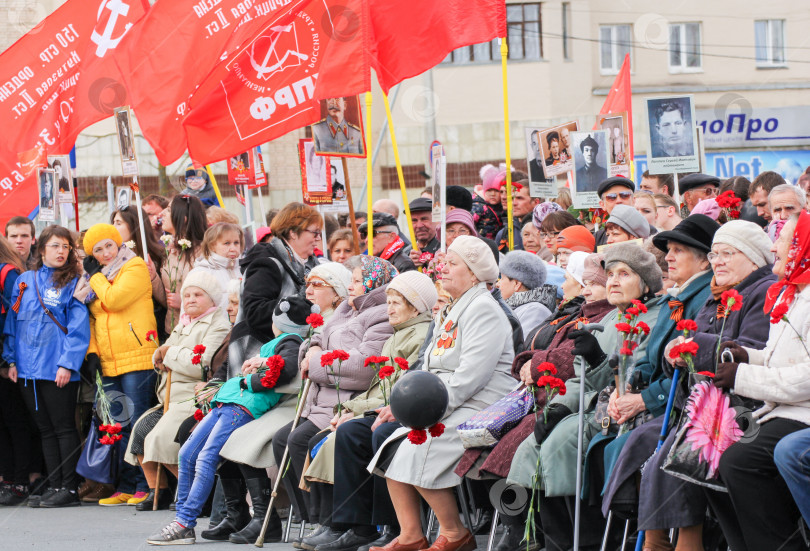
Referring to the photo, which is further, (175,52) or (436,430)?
(175,52)

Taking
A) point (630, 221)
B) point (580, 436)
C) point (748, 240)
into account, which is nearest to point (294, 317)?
point (630, 221)

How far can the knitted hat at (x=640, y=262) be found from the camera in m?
6.69

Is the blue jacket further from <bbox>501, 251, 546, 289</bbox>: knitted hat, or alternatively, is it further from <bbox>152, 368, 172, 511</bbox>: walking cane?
<bbox>501, 251, 546, 289</bbox>: knitted hat

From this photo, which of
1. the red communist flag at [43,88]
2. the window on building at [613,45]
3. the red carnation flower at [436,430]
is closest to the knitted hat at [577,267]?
the red carnation flower at [436,430]

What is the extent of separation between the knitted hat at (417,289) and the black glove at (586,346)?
1.67 metres

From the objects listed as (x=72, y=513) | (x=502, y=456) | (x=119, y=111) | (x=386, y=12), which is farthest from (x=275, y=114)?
(x=502, y=456)

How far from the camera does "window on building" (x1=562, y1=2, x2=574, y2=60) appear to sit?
3128cm

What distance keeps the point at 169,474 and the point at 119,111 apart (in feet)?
12.4

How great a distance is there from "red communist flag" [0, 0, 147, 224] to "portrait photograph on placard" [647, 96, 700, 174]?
606 cm

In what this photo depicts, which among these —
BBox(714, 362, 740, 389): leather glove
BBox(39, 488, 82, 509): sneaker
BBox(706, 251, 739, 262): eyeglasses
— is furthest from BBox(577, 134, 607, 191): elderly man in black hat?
BBox(39, 488, 82, 509): sneaker

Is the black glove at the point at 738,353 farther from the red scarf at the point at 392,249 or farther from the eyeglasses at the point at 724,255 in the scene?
the red scarf at the point at 392,249

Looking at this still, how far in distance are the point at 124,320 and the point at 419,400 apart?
4468 mm

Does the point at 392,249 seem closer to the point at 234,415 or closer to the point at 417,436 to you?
the point at 234,415

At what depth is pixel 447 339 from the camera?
754cm
